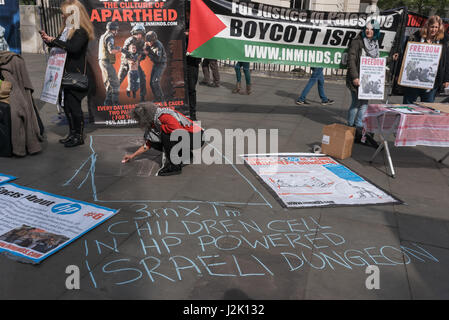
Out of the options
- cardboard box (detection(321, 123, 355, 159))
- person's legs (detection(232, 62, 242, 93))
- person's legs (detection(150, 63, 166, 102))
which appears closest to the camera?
cardboard box (detection(321, 123, 355, 159))

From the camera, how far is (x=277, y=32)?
7.23m

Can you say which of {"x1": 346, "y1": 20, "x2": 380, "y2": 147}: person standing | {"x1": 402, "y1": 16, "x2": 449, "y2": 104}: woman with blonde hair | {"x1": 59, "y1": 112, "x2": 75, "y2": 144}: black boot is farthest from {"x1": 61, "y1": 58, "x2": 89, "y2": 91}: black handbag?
{"x1": 402, "y1": 16, "x2": 449, "y2": 104}: woman with blonde hair

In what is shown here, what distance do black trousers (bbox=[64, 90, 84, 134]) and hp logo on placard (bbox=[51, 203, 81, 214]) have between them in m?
2.24

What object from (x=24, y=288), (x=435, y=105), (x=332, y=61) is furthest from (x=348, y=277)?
(x=332, y=61)

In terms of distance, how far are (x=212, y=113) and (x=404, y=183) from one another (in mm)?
4453

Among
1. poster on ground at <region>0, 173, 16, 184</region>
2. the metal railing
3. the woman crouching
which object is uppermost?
the metal railing

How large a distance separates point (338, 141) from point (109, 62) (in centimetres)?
397

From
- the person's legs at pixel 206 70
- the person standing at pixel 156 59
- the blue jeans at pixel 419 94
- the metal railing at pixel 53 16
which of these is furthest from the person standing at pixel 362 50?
the metal railing at pixel 53 16

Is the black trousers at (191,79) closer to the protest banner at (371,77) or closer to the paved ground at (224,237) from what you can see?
the paved ground at (224,237)

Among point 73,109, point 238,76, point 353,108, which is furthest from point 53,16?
point 353,108

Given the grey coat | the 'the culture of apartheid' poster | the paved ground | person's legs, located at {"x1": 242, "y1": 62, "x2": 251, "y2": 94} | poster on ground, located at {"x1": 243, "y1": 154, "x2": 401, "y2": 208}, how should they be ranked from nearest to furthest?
the paved ground
poster on ground, located at {"x1": 243, "y1": 154, "x2": 401, "y2": 208}
the grey coat
the 'the culture of apartheid' poster
person's legs, located at {"x1": 242, "y1": 62, "x2": 251, "y2": 94}

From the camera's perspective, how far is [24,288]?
9.23 ft

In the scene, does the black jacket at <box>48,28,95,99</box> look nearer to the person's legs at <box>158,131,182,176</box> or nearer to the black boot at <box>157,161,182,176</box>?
the person's legs at <box>158,131,182,176</box>

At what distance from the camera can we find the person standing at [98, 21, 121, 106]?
21.3ft
